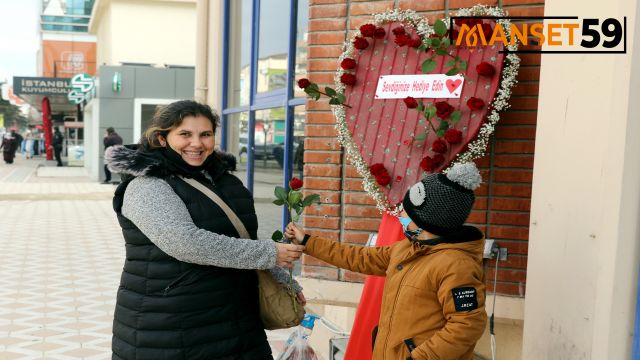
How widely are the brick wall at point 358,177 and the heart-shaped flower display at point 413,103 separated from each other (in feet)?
1.11

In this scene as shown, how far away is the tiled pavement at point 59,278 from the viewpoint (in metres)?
5.09

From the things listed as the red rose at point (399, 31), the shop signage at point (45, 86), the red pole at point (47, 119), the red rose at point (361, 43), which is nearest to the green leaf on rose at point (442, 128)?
the red rose at point (399, 31)

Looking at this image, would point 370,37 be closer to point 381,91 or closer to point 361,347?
point 381,91

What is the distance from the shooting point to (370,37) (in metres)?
3.46

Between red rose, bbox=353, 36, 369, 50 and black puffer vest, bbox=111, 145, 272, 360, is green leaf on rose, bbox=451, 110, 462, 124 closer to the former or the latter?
red rose, bbox=353, 36, 369, 50

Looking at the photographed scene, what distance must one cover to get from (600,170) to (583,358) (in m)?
0.71

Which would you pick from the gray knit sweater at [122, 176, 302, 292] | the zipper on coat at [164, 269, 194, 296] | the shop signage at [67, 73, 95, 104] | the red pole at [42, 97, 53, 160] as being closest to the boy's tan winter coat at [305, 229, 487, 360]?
the gray knit sweater at [122, 176, 302, 292]

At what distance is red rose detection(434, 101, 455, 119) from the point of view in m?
3.04

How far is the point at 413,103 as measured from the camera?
310 centimetres

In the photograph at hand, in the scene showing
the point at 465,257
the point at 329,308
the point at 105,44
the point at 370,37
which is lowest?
the point at 329,308

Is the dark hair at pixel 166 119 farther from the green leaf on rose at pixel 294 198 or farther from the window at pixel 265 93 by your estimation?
the window at pixel 265 93

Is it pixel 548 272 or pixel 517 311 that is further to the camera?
pixel 517 311

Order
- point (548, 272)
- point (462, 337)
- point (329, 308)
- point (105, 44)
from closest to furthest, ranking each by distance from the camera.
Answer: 1. point (462, 337)
2. point (548, 272)
3. point (329, 308)
4. point (105, 44)

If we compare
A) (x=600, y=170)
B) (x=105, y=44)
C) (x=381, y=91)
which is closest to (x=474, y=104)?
(x=381, y=91)
